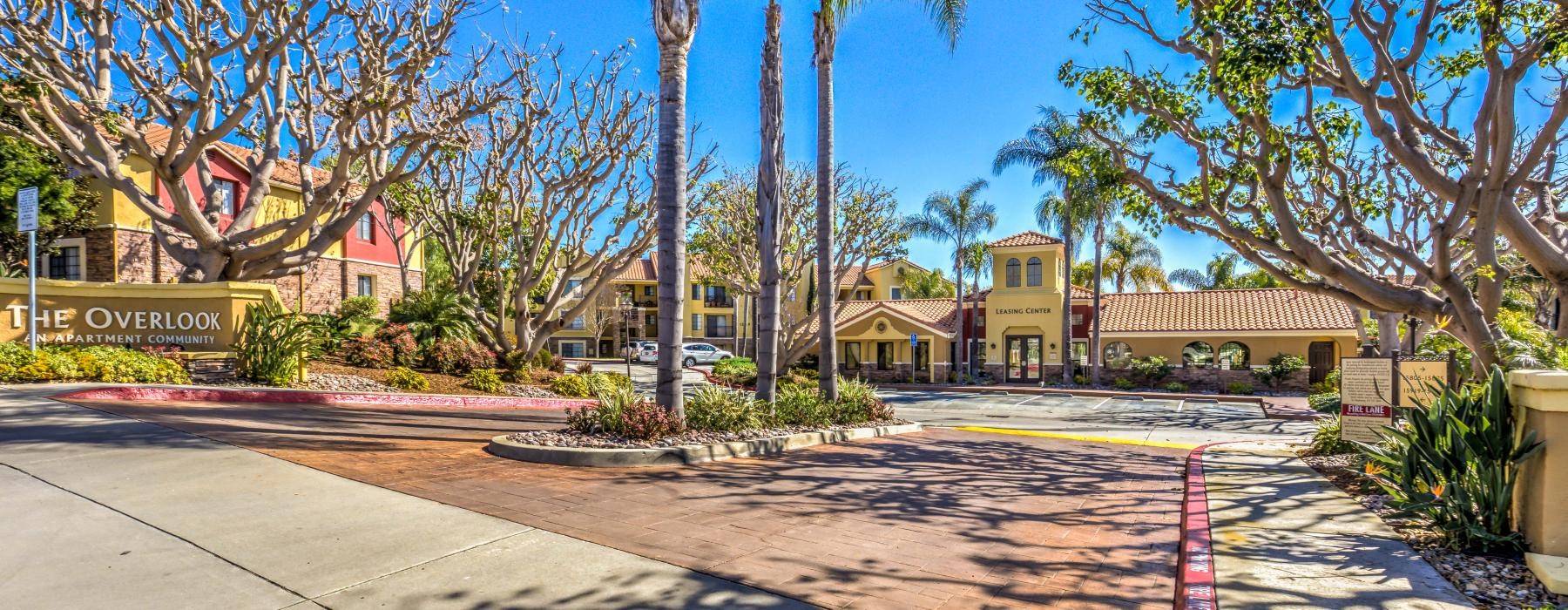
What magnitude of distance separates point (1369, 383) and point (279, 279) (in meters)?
26.9

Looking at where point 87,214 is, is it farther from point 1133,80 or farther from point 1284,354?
point 1284,354

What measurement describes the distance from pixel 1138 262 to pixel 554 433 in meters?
51.6

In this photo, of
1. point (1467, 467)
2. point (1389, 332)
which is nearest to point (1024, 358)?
point (1389, 332)

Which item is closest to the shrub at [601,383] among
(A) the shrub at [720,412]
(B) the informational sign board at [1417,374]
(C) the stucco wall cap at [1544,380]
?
(A) the shrub at [720,412]

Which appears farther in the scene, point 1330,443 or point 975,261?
point 975,261

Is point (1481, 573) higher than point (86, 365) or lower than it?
lower

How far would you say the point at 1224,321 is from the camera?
1426 inches

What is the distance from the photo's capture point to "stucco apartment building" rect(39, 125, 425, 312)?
2306 cm

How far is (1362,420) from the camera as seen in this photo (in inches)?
Answer: 408

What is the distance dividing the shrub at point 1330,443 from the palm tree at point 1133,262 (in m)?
37.4

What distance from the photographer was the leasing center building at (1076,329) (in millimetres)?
34844

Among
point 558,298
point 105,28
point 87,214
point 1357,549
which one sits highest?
point 105,28

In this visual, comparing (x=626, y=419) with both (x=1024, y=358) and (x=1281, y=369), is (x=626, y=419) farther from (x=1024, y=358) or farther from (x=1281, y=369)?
(x=1024, y=358)

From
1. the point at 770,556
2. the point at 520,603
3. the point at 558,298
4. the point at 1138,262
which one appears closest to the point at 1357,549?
the point at 770,556
